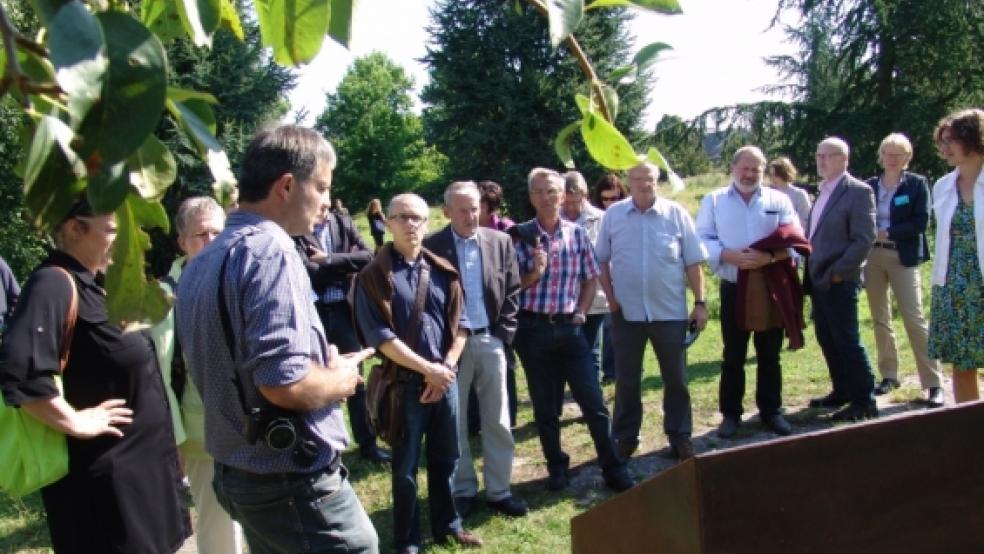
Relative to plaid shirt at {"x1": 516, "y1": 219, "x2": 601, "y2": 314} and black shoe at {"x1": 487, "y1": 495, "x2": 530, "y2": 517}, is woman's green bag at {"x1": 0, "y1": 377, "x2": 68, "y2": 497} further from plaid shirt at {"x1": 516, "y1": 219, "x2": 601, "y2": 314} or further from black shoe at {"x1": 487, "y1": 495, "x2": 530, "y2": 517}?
plaid shirt at {"x1": 516, "y1": 219, "x2": 601, "y2": 314}

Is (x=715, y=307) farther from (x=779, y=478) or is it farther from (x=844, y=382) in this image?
(x=779, y=478)

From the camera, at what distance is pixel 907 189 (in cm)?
694

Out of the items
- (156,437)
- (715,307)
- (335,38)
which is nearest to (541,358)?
(156,437)

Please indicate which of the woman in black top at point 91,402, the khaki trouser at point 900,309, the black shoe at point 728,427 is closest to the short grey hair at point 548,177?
the black shoe at point 728,427

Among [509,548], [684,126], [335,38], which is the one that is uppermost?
[684,126]

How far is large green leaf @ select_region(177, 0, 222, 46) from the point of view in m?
0.88

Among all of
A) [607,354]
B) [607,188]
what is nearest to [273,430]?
[607,188]

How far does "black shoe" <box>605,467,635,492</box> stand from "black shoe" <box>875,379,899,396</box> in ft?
9.06

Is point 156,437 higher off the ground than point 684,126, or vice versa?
point 684,126

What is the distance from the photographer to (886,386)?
738 centimetres

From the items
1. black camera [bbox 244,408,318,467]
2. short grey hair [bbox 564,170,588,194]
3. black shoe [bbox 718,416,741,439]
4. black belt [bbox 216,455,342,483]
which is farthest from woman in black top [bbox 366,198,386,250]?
black camera [bbox 244,408,318,467]

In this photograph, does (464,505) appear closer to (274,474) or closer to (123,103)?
(274,474)

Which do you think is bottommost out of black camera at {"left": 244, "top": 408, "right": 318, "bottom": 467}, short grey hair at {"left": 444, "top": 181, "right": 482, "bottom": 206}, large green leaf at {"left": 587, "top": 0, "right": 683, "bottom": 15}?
black camera at {"left": 244, "top": 408, "right": 318, "bottom": 467}

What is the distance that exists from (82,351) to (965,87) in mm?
18736
